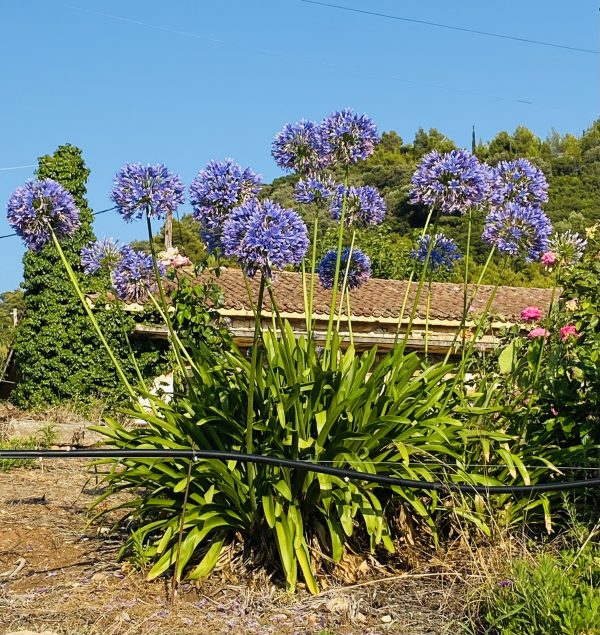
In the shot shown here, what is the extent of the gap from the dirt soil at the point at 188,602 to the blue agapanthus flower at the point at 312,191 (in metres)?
2.18

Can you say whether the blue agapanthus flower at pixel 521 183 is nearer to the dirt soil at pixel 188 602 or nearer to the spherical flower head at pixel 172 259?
the dirt soil at pixel 188 602

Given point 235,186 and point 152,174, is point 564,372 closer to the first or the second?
point 235,186

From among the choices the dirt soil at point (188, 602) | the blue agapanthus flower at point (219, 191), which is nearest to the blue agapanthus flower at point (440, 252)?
the blue agapanthus flower at point (219, 191)

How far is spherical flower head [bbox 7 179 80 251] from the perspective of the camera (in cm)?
512

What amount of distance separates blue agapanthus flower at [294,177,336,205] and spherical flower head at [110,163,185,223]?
771mm

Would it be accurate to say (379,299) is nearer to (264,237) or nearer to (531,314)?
(531,314)

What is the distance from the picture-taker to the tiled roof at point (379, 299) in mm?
17156

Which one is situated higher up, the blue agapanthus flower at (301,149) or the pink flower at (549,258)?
the blue agapanthus flower at (301,149)

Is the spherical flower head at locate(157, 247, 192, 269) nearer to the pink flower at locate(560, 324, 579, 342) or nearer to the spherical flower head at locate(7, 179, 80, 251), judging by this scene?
the spherical flower head at locate(7, 179, 80, 251)

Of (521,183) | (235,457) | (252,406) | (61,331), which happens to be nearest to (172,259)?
(521,183)

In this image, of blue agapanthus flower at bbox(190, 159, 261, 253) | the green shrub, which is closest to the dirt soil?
the green shrub

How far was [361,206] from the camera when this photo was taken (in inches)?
225

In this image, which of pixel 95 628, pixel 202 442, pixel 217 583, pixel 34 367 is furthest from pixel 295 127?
pixel 34 367

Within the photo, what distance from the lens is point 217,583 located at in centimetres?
470
